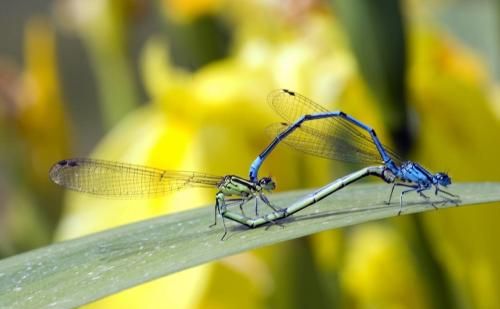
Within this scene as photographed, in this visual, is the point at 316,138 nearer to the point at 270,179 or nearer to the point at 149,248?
the point at 270,179

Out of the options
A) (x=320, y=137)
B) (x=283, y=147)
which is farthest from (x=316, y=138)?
(x=283, y=147)

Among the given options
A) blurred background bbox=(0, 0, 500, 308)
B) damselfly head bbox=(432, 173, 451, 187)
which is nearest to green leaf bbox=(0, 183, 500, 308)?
damselfly head bbox=(432, 173, 451, 187)

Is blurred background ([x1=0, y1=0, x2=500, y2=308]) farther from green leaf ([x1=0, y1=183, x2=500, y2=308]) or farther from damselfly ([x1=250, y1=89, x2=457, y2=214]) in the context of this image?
green leaf ([x1=0, y1=183, x2=500, y2=308])

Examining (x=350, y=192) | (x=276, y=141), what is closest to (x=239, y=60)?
(x=276, y=141)

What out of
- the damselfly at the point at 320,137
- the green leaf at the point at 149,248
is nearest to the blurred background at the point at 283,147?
the damselfly at the point at 320,137

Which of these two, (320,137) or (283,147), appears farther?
(283,147)

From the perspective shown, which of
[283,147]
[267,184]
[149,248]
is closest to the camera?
[149,248]
